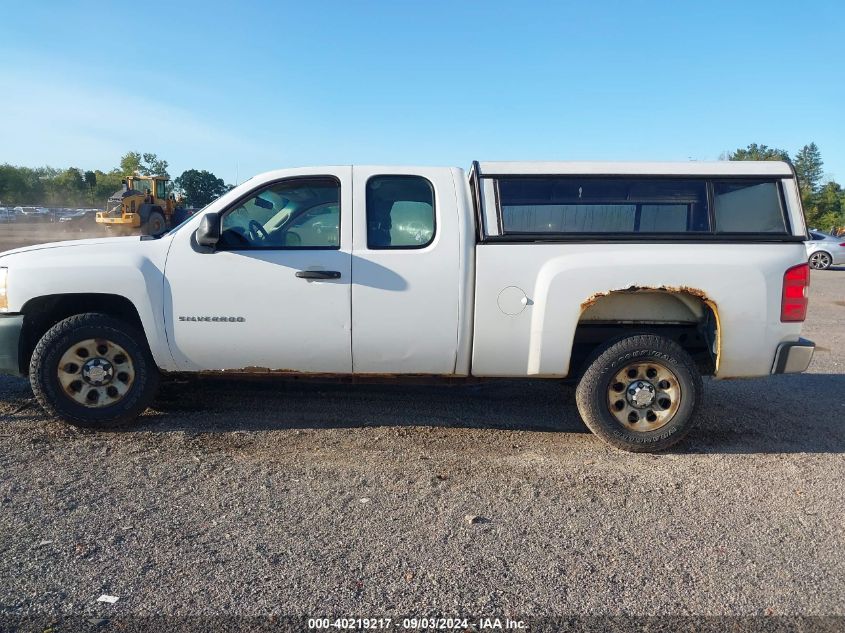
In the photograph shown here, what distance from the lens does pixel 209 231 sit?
445 centimetres

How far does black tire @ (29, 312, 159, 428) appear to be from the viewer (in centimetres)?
464

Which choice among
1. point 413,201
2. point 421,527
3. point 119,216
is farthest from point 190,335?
point 119,216

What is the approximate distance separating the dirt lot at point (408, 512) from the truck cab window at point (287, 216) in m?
1.45

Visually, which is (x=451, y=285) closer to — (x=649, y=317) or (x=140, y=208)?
(x=649, y=317)

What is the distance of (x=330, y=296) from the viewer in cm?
457

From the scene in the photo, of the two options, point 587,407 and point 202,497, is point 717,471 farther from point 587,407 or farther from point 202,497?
point 202,497

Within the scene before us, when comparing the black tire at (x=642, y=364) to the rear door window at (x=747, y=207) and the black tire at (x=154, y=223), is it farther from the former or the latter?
the black tire at (x=154, y=223)

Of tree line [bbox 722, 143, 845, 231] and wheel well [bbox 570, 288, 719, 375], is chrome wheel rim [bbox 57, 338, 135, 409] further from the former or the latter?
tree line [bbox 722, 143, 845, 231]

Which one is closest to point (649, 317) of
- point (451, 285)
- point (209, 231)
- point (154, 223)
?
point (451, 285)

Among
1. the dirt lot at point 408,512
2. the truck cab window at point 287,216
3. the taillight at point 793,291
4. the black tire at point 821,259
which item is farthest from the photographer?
the black tire at point 821,259

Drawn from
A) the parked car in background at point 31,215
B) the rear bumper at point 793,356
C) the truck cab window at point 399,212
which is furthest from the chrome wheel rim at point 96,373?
the parked car in background at point 31,215

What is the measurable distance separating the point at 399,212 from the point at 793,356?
9.72ft

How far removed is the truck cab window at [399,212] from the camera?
15.2 ft

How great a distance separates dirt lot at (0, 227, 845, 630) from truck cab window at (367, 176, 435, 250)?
57.9 inches
